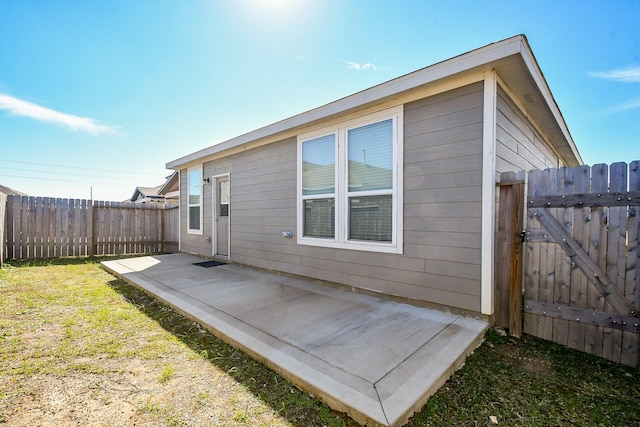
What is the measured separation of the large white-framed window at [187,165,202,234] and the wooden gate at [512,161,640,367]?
7.13 metres

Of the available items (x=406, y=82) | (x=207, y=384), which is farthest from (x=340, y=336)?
(x=406, y=82)

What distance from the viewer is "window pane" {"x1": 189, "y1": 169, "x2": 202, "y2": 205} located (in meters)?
7.34

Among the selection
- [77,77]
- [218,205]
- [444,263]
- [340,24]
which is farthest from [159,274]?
[77,77]

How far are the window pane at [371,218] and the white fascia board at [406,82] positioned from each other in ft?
4.27

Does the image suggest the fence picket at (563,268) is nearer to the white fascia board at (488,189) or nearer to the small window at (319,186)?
the white fascia board at (488,189)

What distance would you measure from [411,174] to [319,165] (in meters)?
1.60

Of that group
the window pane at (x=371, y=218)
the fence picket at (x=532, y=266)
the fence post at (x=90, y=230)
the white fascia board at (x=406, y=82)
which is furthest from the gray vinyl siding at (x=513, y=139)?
the fence post at (x=90, y=230)

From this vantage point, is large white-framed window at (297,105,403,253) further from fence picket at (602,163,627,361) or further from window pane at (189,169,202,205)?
window pane at (189,169,202,205)

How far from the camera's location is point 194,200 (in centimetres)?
753

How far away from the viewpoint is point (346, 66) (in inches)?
218

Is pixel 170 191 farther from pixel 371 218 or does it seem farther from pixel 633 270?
pixel 633 270

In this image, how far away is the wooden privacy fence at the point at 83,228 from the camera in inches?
266

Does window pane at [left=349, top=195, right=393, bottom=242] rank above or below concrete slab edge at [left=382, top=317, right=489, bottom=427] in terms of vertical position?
above

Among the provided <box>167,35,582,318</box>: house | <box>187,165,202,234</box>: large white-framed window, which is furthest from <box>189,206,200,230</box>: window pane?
<box>167,35,582,318</box>: house
